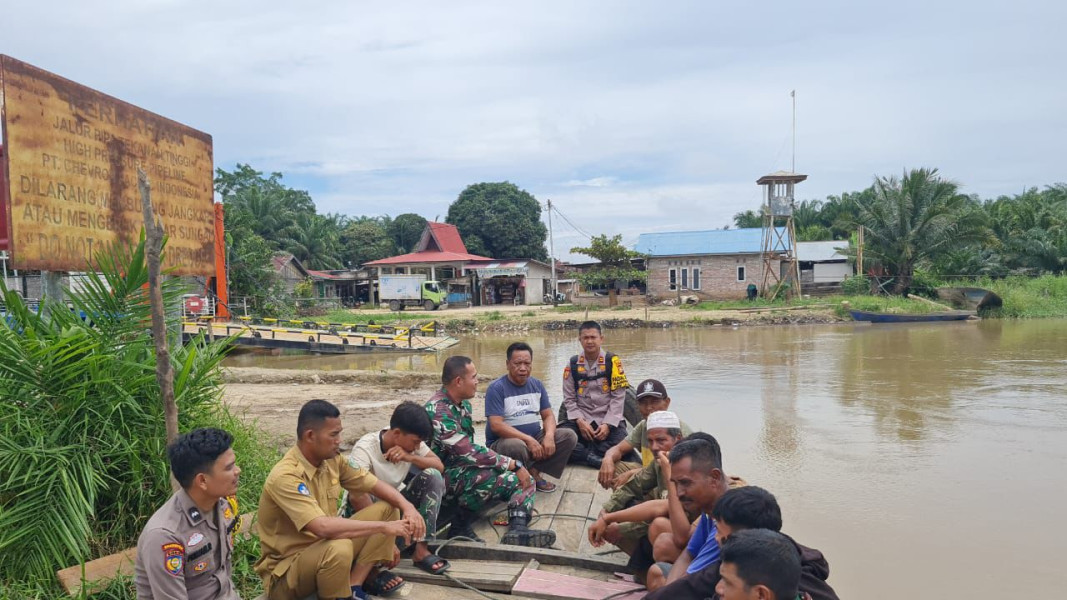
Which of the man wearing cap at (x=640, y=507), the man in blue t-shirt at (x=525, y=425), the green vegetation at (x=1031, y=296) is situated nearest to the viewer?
the man wearing cap at (x=640, y=507)

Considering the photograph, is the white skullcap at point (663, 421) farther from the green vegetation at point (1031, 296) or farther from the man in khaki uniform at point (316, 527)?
the green vegetation at point (1031, 296)

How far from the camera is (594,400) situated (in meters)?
6.17

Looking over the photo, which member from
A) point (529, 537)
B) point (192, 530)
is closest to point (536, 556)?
point (529, 537)

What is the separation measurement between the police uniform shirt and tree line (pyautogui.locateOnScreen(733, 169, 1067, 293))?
3378 centimetres

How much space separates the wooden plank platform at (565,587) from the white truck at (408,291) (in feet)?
108

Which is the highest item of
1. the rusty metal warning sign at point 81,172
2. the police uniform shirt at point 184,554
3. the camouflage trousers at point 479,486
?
the rusty metal warning sign at point 81,172

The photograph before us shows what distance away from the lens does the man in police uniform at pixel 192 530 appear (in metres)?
2.72

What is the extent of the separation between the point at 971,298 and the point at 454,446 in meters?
31.2

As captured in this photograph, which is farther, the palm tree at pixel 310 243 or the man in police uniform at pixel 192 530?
the palm tree at pixel 310 243

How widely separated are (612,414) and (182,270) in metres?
3.69

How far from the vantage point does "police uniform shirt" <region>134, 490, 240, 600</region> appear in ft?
8.90

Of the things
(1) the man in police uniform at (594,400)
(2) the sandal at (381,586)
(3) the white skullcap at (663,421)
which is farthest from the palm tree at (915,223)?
(2) the sandal at (381,586)

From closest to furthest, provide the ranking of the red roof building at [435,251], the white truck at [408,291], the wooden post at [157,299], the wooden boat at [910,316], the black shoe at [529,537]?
the wooden post at [157,299] → the black shoe at [529,537] → the wooden boat at [910,316] → the white truck at [408,291] → the red roof building at [435,251]

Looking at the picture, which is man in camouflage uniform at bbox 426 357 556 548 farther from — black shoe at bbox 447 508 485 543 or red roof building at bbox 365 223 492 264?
red roof building at bbox 365 223 492 264
